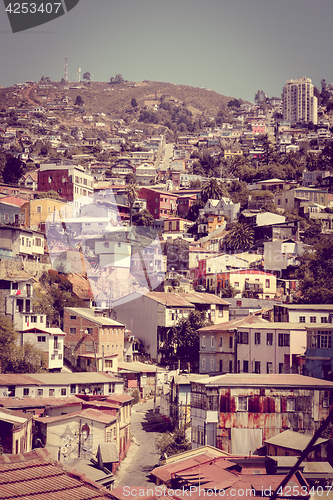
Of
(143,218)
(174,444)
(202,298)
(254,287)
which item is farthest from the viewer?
(143,218)

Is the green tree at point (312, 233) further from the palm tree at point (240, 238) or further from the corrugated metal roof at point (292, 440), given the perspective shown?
the corrugated metal roof at point (292, 440)

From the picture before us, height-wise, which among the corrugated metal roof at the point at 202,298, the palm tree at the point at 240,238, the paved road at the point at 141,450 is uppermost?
the palm tree at the point at 240,238

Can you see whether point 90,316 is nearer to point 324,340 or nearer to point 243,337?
point 243,337

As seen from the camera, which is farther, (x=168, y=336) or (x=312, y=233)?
(x=312, y=233)

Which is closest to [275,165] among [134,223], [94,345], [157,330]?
[134,223]

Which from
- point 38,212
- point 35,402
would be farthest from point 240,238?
point 35,402

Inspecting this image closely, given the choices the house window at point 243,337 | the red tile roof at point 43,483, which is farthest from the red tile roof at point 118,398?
the red tile roof at point 43,483
